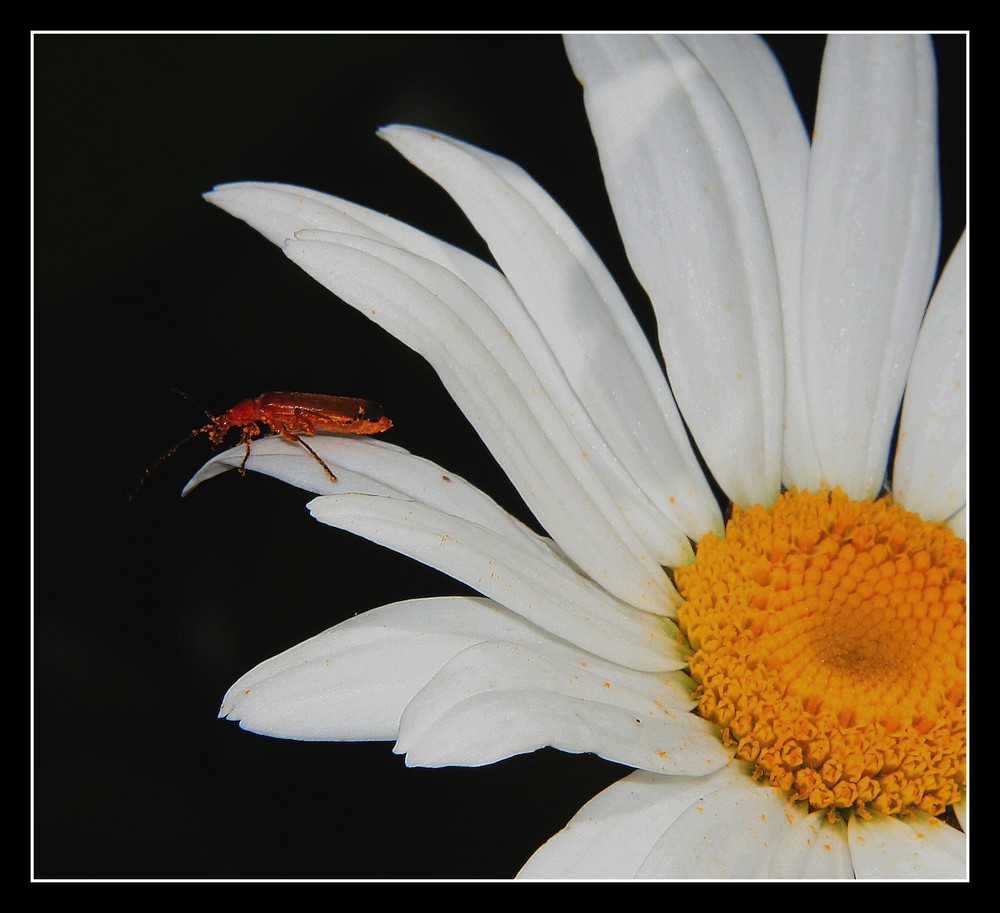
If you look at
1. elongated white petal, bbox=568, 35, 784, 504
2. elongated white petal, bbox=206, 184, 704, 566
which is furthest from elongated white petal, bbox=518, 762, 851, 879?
elongated white petal, bbox=568, 35, 784, 504

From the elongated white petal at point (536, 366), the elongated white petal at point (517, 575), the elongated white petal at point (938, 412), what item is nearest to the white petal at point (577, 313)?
the elongated white petal at point (536, 366)

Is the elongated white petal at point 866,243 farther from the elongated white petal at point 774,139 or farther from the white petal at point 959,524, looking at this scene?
the white petal at point 959,524

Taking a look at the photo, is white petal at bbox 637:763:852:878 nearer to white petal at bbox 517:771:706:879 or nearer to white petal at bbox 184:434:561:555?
white petal at bbox 517:771:706:879

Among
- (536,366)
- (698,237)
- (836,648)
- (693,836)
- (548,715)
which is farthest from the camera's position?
(698,237)

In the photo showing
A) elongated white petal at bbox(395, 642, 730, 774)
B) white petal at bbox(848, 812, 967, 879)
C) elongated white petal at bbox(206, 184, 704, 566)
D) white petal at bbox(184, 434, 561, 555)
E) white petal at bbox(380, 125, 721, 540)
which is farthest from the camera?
white petal at bbox(380, 125, 721, 540)

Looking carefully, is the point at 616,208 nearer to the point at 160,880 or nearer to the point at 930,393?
the point at 930,393

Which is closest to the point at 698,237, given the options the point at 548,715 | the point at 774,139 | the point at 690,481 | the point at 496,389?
the point at 774,139

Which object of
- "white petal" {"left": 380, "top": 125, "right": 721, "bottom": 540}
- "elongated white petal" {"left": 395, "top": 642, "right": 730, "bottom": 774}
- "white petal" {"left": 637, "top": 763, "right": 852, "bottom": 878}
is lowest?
"white petal" {"left": 637, "top": 763, "right": 852, "bottom": 878}

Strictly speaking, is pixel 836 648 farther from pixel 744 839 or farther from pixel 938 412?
pixel 938 412
